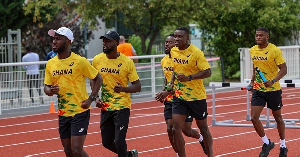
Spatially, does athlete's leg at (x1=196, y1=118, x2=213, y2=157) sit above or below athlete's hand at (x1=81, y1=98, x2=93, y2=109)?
below

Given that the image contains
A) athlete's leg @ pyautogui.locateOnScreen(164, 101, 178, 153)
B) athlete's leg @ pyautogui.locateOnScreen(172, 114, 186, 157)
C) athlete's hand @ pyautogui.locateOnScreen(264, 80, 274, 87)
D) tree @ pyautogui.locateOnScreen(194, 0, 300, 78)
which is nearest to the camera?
athlete's leg @ pyautogui.locateOnScreen(172, 114, 186, 157)

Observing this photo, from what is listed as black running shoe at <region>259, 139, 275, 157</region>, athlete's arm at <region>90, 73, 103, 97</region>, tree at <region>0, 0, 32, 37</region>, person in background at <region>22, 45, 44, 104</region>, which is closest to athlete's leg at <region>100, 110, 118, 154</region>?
athlete's arm at <region>90, 73, 103, 97</region>

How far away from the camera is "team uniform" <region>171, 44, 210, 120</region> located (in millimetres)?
9766

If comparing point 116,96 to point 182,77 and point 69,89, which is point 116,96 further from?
point 69,89

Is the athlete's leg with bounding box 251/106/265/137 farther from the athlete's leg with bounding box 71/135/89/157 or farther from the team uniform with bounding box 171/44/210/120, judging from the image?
the athlete's leg with bounding box 71/135/89/157

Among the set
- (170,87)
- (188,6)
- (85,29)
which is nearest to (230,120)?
(170,87)

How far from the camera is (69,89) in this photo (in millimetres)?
8547

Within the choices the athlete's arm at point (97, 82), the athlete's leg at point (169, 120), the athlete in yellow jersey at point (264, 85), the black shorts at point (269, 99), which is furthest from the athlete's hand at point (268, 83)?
the athlete's arm at point (97, 82)

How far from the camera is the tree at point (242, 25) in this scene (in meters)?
28.2

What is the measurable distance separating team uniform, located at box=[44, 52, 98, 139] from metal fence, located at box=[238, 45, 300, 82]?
1681cm

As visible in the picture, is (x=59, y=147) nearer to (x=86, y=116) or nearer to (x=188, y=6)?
(x=86, y=116)

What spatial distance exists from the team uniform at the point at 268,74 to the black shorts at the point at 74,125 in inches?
140

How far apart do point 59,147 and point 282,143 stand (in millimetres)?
3994

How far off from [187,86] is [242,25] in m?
19.2
